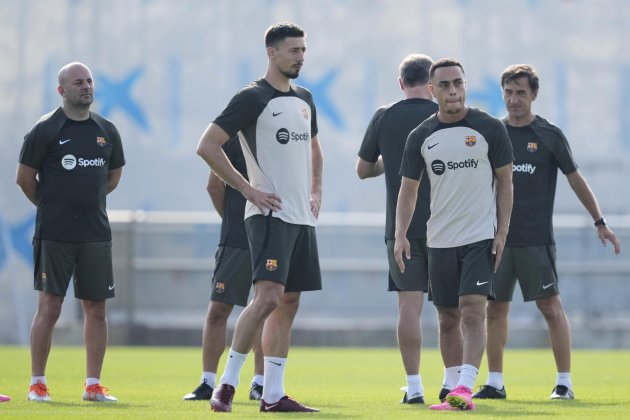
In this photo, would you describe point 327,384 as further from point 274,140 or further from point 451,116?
point 274,140

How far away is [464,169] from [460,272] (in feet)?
1.81

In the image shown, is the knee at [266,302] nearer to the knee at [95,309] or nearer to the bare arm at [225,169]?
the bare arm at [225,169]

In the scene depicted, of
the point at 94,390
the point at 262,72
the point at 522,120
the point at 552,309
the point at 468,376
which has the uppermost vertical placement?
the point at 262,72

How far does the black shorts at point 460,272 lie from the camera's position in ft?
24.2

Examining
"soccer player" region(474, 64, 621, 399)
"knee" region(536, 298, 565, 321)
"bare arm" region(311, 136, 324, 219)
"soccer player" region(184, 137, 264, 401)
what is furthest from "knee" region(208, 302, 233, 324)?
"knee" region(536, 298, 565, 321)

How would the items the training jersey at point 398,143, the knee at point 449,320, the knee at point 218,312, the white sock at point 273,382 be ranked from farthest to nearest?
the knee at point 218,312 < the training jersey at point 398,143 < the knee at point 449,320 < the white sock at point 273,382

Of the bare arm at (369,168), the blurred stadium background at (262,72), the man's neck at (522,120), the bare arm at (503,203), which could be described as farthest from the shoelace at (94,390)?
the blurred stadium background at (262,72)

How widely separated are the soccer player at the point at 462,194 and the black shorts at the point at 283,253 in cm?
56

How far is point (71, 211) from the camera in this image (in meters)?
8.25

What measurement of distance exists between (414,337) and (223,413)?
1.52 meters

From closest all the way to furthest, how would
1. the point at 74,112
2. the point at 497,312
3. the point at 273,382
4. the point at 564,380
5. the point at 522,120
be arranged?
the point at 273,382
the point at 74,112
the point at 564,380
the point at 522,120
the point at 497,312

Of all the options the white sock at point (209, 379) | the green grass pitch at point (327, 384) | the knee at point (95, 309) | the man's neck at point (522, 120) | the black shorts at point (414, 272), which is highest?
the man's neck at point (522, 120)

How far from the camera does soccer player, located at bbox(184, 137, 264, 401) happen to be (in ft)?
27.3

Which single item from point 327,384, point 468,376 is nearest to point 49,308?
point 468,376
